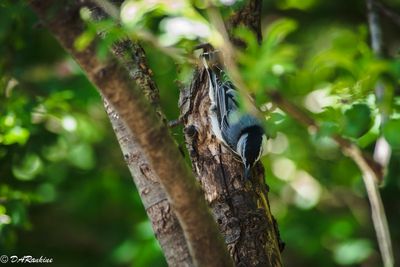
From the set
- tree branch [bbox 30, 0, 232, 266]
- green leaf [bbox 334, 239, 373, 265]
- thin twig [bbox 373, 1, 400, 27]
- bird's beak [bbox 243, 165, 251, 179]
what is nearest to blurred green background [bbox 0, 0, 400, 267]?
green leaf [bbox 334, 239, 373, 265]

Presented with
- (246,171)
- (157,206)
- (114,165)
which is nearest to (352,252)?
(114,165)

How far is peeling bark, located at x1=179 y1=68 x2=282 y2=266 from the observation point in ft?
8.61

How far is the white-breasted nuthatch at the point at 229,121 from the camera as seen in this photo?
292 centimetres

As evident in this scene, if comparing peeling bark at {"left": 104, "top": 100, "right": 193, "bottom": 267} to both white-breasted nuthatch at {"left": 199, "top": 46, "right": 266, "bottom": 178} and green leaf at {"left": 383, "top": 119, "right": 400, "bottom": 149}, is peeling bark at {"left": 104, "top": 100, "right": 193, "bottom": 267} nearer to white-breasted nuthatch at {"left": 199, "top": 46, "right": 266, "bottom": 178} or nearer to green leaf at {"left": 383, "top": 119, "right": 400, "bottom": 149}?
white-breasted nuthatch at {"left": 199, "top": 46, "right": 266, "bottom": 178}

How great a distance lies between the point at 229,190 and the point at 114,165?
2.49 meters

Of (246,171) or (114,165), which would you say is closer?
(246,171)

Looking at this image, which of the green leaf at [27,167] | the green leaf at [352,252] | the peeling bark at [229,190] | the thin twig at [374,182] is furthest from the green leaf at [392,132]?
the green leaf at [352,252]

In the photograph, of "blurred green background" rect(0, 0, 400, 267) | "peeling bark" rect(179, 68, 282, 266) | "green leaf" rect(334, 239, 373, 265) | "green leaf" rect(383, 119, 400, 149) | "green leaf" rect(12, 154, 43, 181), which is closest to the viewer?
"green leaf" rect(383, 119, 400, 149)

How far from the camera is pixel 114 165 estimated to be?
5.11 metres

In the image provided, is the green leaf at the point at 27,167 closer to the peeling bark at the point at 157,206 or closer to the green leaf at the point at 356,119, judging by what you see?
the peeling bark at the point at 157,206

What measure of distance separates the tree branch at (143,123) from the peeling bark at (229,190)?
0.54m

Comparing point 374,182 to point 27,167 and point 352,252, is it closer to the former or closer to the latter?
point 27,167

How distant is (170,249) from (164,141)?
0.56 m

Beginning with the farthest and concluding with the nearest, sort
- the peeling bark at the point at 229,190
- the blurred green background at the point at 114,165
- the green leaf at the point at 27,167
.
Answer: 1. the green leaf at the point at 27,167
2. the blurred green background at the point at 114,165
3. the peeling bark at the point at 229,190
